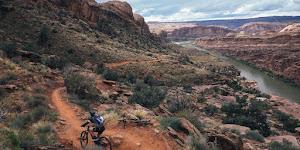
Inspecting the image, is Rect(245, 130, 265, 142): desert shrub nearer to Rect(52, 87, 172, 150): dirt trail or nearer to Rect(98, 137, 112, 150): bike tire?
Rect(52, 87, 172, 150): dirt trail

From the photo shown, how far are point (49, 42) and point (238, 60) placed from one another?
7281cm

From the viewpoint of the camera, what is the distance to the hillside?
5410mm

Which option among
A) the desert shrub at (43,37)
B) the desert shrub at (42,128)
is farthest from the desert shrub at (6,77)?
the desert shrub at (43,37)

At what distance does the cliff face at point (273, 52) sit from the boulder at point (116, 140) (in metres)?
52.9

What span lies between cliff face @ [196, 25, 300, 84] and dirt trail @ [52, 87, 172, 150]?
51654 mm

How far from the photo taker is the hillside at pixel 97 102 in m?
5.41

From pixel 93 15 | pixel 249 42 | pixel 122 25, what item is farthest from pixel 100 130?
pixel 249 42

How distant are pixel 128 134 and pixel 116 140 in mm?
713

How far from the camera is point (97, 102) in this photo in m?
9.64

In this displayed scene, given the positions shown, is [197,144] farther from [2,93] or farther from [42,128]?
[2,93]

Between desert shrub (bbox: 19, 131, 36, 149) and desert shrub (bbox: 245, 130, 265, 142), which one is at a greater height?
desert shrub (bbox: 19, 131, 36, 149)

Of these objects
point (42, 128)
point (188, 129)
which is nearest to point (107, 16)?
point (42, 128)

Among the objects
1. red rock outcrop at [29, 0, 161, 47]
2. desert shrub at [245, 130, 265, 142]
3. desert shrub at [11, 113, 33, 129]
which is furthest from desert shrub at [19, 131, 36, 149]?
red rock outcrop at [29, 0, 161, 47]

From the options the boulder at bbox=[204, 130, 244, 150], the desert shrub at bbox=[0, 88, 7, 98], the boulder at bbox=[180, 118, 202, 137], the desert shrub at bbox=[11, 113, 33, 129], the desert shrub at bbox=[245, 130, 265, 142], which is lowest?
the desert shrub at bbox=[245, 130, 265, 142]
